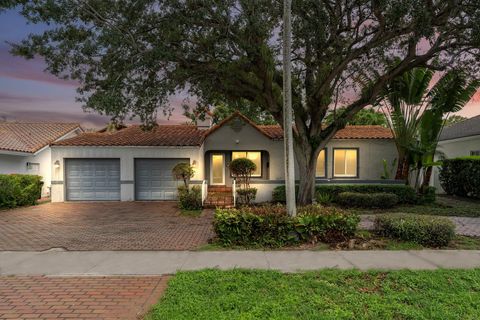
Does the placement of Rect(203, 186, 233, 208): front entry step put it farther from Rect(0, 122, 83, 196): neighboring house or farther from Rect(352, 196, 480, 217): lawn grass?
Rect(0, 122, 83, 196): neighboring house

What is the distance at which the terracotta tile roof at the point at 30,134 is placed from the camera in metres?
19.1

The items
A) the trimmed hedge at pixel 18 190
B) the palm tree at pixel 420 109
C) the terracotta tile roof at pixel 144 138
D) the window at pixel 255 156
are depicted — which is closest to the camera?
the palm tree at pixel 420 109

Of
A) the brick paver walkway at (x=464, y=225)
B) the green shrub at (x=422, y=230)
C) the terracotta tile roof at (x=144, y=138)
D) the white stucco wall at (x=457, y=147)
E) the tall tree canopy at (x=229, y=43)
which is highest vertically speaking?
the tall tree canopy at (x=229, y=43)

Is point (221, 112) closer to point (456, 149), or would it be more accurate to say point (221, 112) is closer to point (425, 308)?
point (456, 149)

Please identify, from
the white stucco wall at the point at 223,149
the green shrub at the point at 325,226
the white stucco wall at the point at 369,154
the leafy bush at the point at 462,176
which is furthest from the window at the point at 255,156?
the leafy bush at the point at 462,176

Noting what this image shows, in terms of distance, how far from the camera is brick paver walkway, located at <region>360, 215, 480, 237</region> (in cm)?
970

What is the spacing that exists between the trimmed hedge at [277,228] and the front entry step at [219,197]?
6649 mm

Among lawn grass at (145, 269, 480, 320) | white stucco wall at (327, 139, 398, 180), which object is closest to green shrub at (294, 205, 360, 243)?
lawn grass at (145, 269, 480, 320)

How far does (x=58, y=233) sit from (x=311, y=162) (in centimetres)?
973

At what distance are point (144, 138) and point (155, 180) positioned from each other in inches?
104

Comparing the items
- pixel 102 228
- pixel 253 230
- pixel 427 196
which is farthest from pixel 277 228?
pixel 427 196

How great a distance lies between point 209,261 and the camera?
6.83 metres

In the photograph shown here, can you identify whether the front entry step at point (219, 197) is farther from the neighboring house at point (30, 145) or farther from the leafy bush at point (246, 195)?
the neighboring house at point (30, 145)

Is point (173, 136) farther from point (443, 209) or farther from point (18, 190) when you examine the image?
point (443, 209)
